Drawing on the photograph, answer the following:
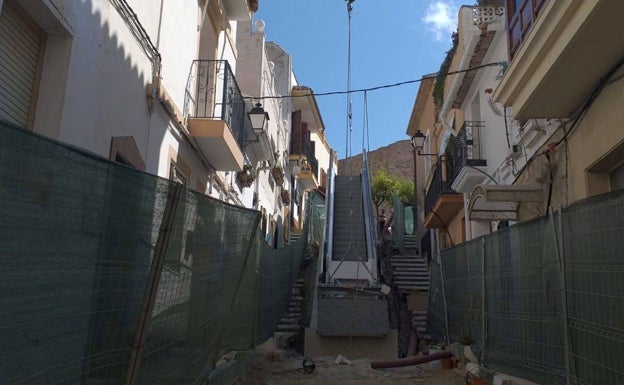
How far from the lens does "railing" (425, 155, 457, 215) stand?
17469 millimetres

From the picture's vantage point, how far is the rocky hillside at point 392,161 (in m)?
52.4

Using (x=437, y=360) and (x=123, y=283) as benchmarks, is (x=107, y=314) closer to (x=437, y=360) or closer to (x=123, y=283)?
(x=123, y=283)

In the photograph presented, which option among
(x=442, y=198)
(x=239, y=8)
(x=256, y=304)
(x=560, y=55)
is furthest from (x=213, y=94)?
(x=442, y=198)

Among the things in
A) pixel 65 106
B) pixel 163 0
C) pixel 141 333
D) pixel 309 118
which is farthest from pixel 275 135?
pixel 141 333

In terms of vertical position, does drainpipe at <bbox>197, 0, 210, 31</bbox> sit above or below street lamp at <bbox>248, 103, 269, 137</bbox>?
above

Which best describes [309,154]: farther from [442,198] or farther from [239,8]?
[239,8]

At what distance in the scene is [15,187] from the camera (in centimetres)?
251

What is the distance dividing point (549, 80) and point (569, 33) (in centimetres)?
101

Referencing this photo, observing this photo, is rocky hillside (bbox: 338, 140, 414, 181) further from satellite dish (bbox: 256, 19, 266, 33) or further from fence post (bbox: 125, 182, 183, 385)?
fence post (bbox: 125, 182, 183, 385)

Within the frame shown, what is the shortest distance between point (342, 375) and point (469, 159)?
753cm

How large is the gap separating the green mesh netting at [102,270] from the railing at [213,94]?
5860 mm

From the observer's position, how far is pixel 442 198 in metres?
17.5

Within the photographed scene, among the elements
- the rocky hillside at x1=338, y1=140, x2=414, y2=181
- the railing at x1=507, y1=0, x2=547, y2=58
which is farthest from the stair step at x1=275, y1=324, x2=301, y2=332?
the rocky hillside at x1=338, y1=140, x2=414, y2=181

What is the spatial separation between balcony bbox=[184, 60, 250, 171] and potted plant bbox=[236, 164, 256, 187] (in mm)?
3248
